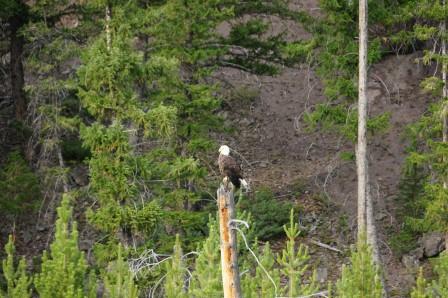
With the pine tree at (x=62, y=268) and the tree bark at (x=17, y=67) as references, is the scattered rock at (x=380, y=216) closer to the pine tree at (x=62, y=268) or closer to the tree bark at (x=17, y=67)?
the tree bark at (x=17, y=67)

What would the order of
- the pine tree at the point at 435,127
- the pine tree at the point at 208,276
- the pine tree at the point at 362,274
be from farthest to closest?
the pine tree at the point at 435,127 → the pine tree at the point at 362,274 → the pine tree at the point at 208,276

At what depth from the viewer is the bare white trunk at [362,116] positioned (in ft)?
65.6

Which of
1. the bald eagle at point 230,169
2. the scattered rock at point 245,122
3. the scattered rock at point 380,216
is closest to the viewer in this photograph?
the bald eagle at point 230,169

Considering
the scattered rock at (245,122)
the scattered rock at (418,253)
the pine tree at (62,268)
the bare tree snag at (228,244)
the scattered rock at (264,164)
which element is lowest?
the bare tree snag at (228,244)

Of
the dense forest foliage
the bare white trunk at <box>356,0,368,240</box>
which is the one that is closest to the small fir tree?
the dense forest foliage

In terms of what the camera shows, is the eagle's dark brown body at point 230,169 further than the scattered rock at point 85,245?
No

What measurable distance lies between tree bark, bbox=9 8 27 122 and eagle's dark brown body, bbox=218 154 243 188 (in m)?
16.1

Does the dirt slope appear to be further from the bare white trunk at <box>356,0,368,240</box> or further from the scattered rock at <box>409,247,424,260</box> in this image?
the bare white trunk at <box>356,0,368,240</box>

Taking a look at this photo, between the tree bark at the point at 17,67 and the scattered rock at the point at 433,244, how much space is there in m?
12.8

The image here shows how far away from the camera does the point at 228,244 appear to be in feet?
28.3

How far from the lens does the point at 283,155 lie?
2972 cm

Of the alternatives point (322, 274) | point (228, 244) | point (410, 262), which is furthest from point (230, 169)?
point (410, 262)

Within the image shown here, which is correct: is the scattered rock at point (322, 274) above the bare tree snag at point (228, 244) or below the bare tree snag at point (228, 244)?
above

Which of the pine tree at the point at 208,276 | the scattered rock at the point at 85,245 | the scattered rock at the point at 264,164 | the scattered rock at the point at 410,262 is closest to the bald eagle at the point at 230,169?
the pine tree at the point at 208,276
